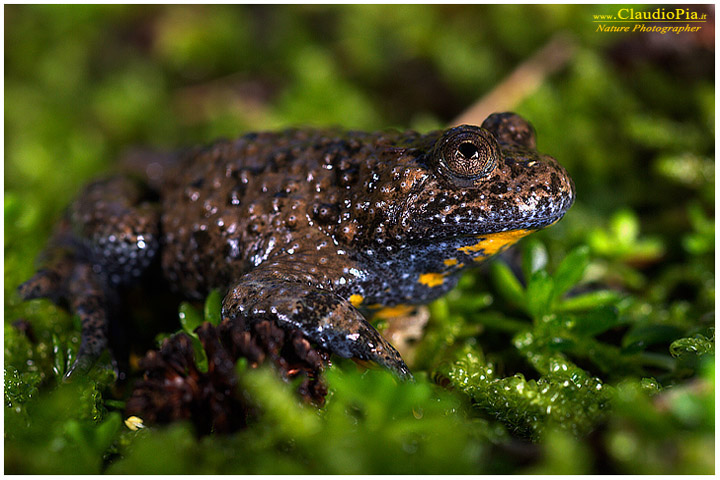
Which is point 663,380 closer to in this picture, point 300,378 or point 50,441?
point 300,378

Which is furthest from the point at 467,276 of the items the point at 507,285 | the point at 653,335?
the point at 653,335

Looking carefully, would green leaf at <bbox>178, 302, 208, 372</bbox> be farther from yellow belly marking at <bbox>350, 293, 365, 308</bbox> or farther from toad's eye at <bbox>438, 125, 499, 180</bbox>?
toad's eye at <bbox>438, 125, 499, 180</bbox>

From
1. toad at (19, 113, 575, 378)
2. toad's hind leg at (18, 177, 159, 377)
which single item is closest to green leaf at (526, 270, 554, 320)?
toad at (19, 113, 575, 378)

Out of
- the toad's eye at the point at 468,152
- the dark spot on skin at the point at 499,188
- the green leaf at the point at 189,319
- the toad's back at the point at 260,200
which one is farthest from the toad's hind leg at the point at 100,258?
the dark spot on skin at the point at 499,188

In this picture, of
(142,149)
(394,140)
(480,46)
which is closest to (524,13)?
(480,46)

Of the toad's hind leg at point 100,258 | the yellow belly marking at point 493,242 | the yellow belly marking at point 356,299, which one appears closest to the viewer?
the yellow belly marking at point 493,242

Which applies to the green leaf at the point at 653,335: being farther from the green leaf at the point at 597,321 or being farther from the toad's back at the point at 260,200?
the toad's back at the point at 260,200
